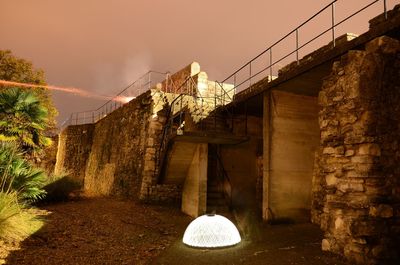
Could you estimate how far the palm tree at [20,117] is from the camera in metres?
12.8

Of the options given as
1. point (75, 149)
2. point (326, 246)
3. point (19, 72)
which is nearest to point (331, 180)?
point (326, 246)

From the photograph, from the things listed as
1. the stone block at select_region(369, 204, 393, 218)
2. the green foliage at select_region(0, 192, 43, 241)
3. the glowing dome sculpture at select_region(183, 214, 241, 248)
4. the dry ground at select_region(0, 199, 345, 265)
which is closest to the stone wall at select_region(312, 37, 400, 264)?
the stone block at select_region(369, 204, 393, 218)

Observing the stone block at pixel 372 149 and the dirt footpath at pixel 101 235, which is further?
the dirt footpath at pixel 101 235

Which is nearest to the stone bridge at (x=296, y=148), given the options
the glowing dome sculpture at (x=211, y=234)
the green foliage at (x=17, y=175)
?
the glowing dome sculpture at (x=211, y=234)

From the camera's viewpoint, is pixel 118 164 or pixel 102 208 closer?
pixel 102 208

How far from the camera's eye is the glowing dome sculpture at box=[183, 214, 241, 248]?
241 inches

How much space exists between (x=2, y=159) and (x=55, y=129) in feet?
70.0

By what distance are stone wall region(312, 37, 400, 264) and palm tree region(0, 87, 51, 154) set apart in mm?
11423

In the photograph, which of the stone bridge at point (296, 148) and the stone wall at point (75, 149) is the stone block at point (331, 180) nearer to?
the stone bridge at point (296, 148)

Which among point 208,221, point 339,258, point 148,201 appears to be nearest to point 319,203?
point 339,258

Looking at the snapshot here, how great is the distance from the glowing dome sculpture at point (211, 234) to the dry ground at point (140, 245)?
0.22 meters

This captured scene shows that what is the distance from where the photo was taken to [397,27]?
18.1 ft

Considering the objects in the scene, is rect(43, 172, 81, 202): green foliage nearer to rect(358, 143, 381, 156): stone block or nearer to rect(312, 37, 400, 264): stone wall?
rect(312, 37, 400, 264): stone wall

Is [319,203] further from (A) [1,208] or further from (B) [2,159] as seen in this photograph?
(B) [2,159]
